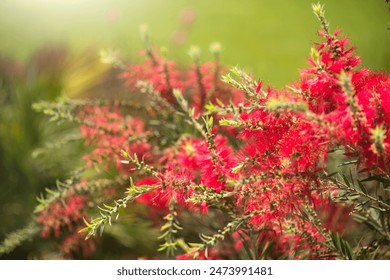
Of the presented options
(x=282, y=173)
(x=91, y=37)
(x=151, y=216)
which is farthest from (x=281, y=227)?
(x=91, y=37)

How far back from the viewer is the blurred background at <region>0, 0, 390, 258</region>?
0.77m

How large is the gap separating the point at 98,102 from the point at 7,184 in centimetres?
41

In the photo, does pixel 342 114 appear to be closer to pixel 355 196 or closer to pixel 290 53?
pixel 355 196

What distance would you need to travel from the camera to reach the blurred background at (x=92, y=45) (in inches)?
30.4

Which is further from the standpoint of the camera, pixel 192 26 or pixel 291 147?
pixel 192 26

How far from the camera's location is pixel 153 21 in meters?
1.16

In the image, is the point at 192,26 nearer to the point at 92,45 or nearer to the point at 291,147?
the point at 92,45

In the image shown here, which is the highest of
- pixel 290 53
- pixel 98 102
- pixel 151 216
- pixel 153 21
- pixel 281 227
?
pixel 153 21

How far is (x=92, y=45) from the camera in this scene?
4.29 ft

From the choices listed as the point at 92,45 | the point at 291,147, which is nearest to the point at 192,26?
the point at 92,45

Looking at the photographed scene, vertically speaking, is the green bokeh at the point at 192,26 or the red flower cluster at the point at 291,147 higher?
the green bokeh at the point at 192,26

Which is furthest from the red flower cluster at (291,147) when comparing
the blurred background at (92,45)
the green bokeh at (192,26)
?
the green bokeh at (192,26)

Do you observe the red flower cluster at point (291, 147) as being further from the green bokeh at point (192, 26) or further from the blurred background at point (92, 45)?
the green bokeh at point (192, 26)

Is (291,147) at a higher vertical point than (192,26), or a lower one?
lower
